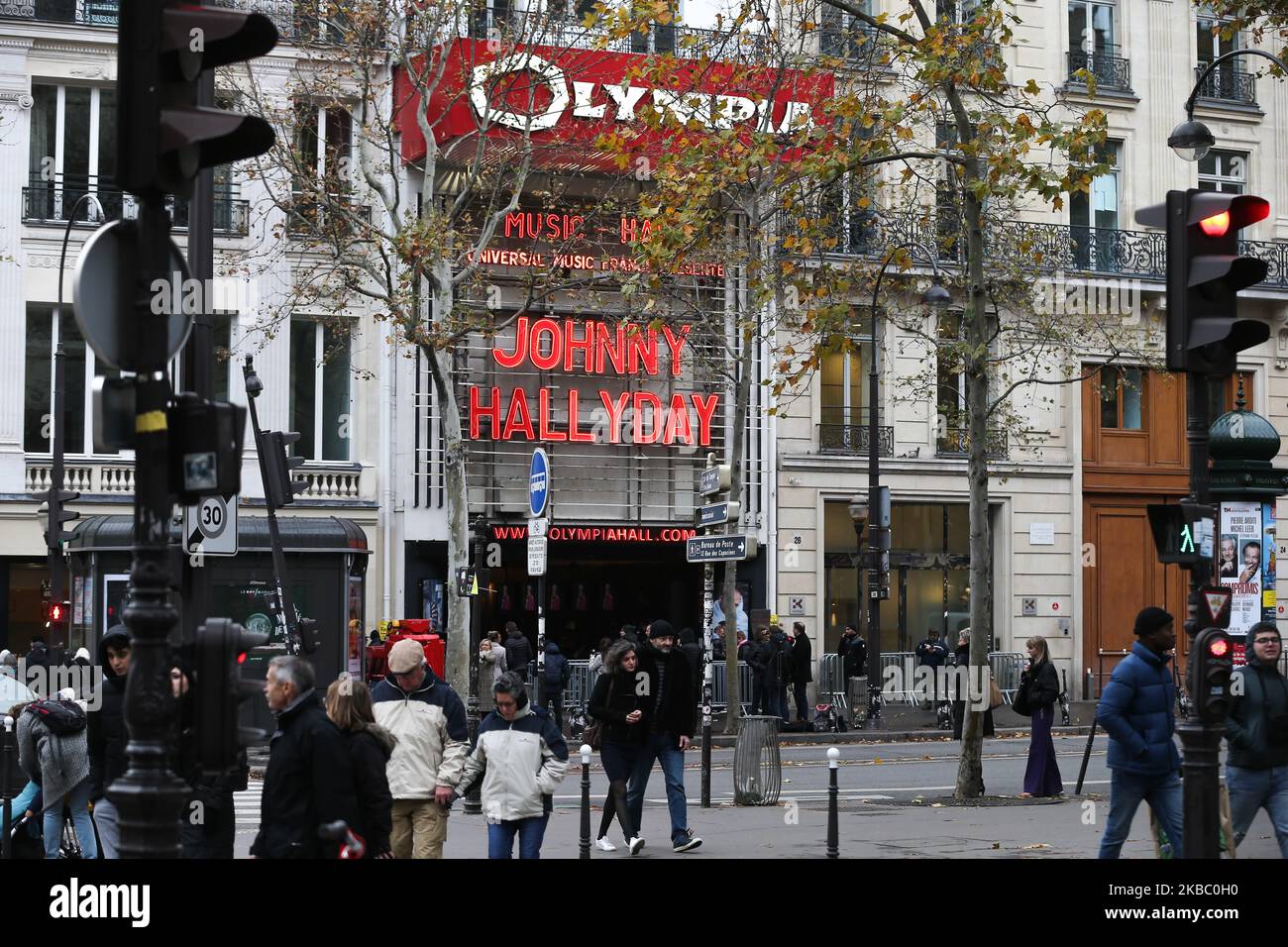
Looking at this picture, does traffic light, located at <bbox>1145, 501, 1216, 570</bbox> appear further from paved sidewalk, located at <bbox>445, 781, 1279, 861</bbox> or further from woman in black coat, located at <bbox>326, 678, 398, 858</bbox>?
woman in black coat, located at <bbox>326, 678, 398, 858</bbox>

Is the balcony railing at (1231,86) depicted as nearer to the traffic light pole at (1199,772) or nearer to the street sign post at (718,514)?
the street sign post at (718,514)

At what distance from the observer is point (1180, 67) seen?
42094 mm

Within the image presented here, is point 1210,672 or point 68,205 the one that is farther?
point 68,205

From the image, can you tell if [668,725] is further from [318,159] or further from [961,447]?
[961,447]

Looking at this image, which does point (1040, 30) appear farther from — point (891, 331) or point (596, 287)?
point (596, 287)

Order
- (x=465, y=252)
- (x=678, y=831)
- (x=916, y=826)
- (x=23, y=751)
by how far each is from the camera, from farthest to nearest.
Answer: (x=465, y=252) → (x=916, y=826) → (x=678, y=831) → (x=23, y=751)

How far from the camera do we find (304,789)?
8.66m

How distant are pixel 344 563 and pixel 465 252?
19.7ft

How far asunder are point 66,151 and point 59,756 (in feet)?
76.6

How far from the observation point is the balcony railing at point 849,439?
127 feet

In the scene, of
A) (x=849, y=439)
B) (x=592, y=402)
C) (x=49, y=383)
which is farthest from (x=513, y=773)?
(x=849, y=439)

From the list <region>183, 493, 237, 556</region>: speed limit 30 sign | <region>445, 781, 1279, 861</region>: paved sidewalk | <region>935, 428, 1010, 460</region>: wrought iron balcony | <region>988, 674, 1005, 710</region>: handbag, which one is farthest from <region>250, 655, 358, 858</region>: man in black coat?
<region>935, 428, 1010, 460</region>: wrought iron balcony

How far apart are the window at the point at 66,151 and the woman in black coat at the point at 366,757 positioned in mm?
26228
